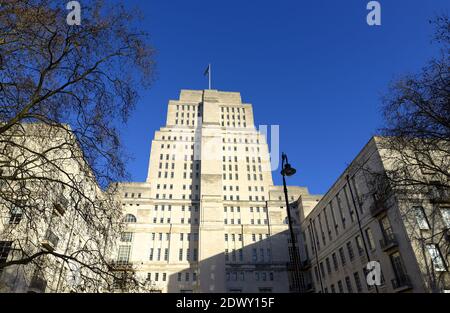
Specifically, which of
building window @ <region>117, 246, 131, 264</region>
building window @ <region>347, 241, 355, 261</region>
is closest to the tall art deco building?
building window @ <region>117, 246, 131, 264</region>

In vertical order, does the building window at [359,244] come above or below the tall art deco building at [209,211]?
below

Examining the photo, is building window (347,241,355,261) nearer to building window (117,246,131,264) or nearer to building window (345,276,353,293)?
building window (345,276,353,293)

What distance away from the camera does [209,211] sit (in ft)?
221

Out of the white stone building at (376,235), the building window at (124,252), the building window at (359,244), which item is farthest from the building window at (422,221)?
the building window at (124,252)

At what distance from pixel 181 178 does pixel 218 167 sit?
10.2m

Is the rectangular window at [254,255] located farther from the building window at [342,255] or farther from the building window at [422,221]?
the building window at [422,221]

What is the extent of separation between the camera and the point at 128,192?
2746 inches

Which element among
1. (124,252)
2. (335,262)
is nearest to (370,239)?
(335,262)

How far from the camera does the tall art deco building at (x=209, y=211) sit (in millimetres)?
59812

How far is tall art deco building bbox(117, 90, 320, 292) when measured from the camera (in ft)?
196
